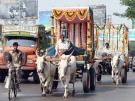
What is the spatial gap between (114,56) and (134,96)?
5491mm

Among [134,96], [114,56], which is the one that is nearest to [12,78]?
[134,96]

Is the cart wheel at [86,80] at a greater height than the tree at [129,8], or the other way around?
the tree at [129,8]

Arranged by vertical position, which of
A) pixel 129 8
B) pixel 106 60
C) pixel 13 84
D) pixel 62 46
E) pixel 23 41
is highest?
pixel 129 8

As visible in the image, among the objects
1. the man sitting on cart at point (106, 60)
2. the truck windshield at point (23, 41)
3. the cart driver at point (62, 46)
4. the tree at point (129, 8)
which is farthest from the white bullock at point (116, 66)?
the tree at point (129, 8)

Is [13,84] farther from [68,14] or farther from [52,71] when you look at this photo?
[68,14]

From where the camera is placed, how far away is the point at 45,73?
17172 millimetres

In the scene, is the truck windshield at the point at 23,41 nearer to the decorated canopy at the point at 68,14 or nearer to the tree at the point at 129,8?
the decorated canopy at the point at 68,14

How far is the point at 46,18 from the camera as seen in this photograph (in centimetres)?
8075

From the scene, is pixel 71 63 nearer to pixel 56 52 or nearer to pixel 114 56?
pixel 56 52

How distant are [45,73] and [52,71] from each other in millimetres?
357

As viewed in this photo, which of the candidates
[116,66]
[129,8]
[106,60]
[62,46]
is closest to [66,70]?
[62,46]

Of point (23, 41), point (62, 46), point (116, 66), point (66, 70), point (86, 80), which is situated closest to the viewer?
point (66, 70)

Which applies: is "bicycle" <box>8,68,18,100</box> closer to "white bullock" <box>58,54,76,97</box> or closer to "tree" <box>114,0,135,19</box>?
"white bullock" <box>58,54,76,97</box>

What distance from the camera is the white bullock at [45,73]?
55.4ft
